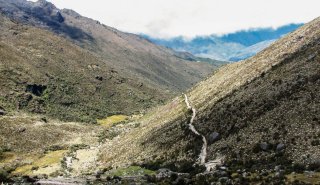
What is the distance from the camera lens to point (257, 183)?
5706cm

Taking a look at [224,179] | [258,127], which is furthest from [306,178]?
[258,127]

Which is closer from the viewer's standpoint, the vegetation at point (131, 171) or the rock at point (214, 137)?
the vegetation at point (131, 171)

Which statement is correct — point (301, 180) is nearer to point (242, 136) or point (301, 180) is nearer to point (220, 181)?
point (220, 181)

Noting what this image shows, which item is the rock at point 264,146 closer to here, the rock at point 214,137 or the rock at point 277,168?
the rock at point 277,168

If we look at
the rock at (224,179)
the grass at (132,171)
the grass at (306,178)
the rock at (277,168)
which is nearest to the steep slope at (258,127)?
the rock at (277,168)

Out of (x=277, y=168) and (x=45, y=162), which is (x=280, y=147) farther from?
(x=45, y=162)

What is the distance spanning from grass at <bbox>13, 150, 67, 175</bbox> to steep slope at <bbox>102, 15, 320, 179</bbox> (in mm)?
18428

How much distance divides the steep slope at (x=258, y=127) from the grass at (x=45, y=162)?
18428mm

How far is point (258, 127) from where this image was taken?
84.6 m

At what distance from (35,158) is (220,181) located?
104m

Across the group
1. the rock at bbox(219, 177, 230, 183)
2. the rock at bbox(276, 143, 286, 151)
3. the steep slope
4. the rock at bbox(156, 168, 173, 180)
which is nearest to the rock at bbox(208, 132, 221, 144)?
the steep slope

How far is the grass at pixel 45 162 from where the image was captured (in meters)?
133


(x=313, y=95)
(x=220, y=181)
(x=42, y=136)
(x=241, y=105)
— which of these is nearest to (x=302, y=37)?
(x=241, y=105)

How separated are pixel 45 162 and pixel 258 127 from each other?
80.9 meters
